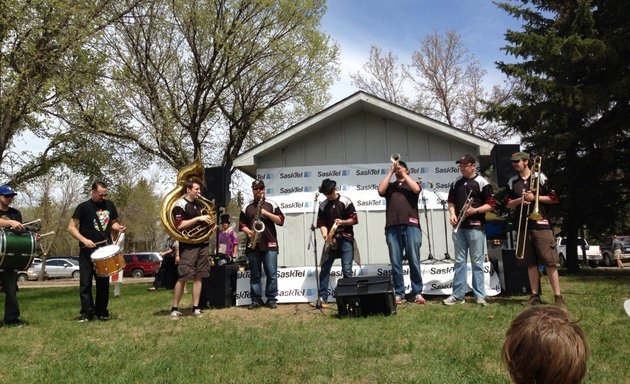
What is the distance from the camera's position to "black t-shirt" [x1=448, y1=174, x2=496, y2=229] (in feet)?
24.4

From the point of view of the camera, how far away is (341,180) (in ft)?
34.1

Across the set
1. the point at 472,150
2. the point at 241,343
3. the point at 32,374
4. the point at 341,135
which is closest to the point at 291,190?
the point at 341,135

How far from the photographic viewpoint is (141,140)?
20688 mm

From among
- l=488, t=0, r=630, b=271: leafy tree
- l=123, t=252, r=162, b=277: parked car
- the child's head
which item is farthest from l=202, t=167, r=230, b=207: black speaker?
l=123, t=252, r=162, b=277: parked car

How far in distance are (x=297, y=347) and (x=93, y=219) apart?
13.0ft

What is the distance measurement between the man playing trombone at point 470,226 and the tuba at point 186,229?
3356mm

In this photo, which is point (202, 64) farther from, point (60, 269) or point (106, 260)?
point (60, 269)

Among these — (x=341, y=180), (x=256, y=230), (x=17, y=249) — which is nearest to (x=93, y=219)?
(x=17, y=249)

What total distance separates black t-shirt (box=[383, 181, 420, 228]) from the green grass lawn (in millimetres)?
1169

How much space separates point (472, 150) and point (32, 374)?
813 cm

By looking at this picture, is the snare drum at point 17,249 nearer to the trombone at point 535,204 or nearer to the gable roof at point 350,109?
the gable roof at point 350,109

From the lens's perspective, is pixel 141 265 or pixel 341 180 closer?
pixel 341 180

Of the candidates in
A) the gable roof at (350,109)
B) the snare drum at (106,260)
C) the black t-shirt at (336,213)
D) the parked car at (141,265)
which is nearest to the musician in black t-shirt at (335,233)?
the black t-shirt at (336,213)

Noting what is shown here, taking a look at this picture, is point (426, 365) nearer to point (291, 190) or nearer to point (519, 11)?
point (291, 190)
